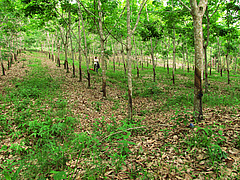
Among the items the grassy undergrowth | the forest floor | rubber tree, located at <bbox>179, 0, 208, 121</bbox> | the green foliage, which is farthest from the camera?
rubber tree, located at <bbox>179, 0, 208, 121</bbox>

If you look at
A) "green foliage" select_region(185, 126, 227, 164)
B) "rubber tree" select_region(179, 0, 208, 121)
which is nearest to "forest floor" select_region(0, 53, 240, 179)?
"green foliage" select_region(185, 126, 227, 164)

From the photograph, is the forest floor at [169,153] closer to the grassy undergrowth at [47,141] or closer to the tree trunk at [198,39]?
the grassy undergrowth at [47,141]

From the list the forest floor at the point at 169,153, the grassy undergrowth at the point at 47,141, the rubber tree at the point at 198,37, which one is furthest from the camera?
the rubber tree at the point at 198,37

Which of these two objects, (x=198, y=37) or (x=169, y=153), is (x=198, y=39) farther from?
(x=169, y=153)

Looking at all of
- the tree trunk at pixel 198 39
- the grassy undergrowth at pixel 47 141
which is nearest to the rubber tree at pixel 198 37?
the tree trunk at pixel 198 39

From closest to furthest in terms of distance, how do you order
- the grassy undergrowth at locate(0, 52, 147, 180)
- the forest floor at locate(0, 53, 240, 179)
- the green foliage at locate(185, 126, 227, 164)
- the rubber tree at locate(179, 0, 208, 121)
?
the forest floor at locate(0, 53, 240, 179), the green foliage at locate(185, 126, 227, 164), the grassy undergrowth at locate(0, 52, 147, 180), the rubber tree at locate(179, 0, 208, 121)

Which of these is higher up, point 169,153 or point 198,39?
point 198,39

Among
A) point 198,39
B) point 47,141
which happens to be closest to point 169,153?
point 198,39

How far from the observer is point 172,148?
13.8 ft

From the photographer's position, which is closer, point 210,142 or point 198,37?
point 210,142

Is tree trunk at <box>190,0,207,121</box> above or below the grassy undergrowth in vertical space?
above

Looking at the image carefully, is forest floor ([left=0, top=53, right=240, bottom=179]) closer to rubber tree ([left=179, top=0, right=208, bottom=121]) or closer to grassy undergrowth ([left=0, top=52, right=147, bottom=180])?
grassy undergrowth ([left=0, top=52, right=147, bottom=180])

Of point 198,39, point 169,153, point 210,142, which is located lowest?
point 169,153

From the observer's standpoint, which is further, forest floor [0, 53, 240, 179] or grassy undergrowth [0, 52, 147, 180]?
grassy undergrowth [0, 52, 147, 180]
